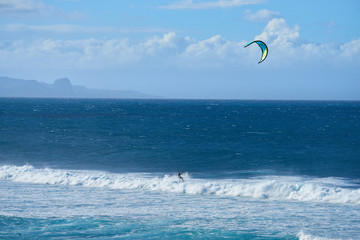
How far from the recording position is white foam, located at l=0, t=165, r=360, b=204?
23547mm

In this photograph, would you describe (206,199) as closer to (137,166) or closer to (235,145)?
(137,166)

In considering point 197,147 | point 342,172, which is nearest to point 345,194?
point 342,172

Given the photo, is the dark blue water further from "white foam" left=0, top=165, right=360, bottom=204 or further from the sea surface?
"white foam" left=0, top=165, right=360, bottom=204

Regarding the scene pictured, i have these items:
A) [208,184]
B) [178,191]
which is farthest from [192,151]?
[178,191]

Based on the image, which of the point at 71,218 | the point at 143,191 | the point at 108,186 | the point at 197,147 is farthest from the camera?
the point at 197,147

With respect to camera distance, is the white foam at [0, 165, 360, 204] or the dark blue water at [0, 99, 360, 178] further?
the dark blue water at [0, 99, 360, 178]

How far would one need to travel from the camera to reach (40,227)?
17.4 metres

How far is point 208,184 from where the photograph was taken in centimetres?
2552

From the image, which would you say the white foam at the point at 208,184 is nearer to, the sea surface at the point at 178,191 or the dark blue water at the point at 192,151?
the sea surface at the point at 178,191

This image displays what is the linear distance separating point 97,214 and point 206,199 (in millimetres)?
6221

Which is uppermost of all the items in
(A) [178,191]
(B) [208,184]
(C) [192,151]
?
(B) [208,184]

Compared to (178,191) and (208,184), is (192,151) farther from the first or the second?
(178,191)

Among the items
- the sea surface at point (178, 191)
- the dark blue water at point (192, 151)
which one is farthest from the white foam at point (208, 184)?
the dark blue water at point (192, 151)

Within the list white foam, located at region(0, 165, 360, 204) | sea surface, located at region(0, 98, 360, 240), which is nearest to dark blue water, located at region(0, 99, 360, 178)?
sea surface, located at region(0, 98, 360, 240)
